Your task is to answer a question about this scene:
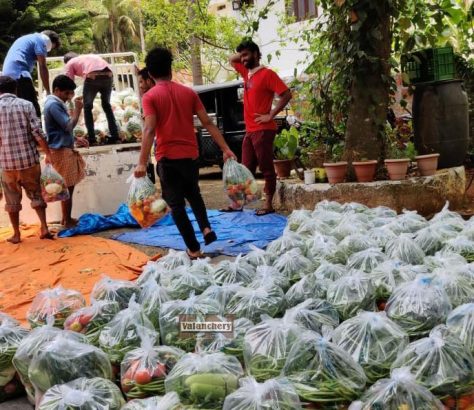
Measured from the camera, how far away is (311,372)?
6.89 ft

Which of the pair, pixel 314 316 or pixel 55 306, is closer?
pixel 314 316

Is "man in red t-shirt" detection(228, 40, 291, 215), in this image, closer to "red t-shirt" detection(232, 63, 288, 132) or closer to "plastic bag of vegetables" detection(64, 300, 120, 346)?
"red t-shirt" detection(232, 63, 288, 132)

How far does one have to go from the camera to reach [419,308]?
2.56 m

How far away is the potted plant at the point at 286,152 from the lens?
298 inches

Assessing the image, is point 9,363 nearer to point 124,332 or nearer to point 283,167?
point 124,332

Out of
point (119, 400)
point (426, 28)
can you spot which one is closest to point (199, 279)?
point (119, 400)

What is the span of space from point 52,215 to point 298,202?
356 centimetres

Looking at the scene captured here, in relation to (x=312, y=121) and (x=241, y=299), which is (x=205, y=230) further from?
(x=312, y=121)

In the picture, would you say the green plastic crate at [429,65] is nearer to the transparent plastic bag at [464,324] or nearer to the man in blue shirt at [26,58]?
the man in blue shirt at [26,58]

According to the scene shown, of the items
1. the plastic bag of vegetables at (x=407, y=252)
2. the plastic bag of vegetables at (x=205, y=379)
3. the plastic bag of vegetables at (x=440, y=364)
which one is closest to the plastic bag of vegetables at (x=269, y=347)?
the plastic bag of vegetables at (x=205, y=379)

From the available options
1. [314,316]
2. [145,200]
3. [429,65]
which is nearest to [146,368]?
[314,316]

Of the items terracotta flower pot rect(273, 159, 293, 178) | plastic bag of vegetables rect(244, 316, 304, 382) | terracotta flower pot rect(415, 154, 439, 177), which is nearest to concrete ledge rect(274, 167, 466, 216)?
terracotta flower pot rect(415, 154, 439, 177)

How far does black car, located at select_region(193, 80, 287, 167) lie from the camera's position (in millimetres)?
11039

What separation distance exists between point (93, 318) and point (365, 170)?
409 centimetres
